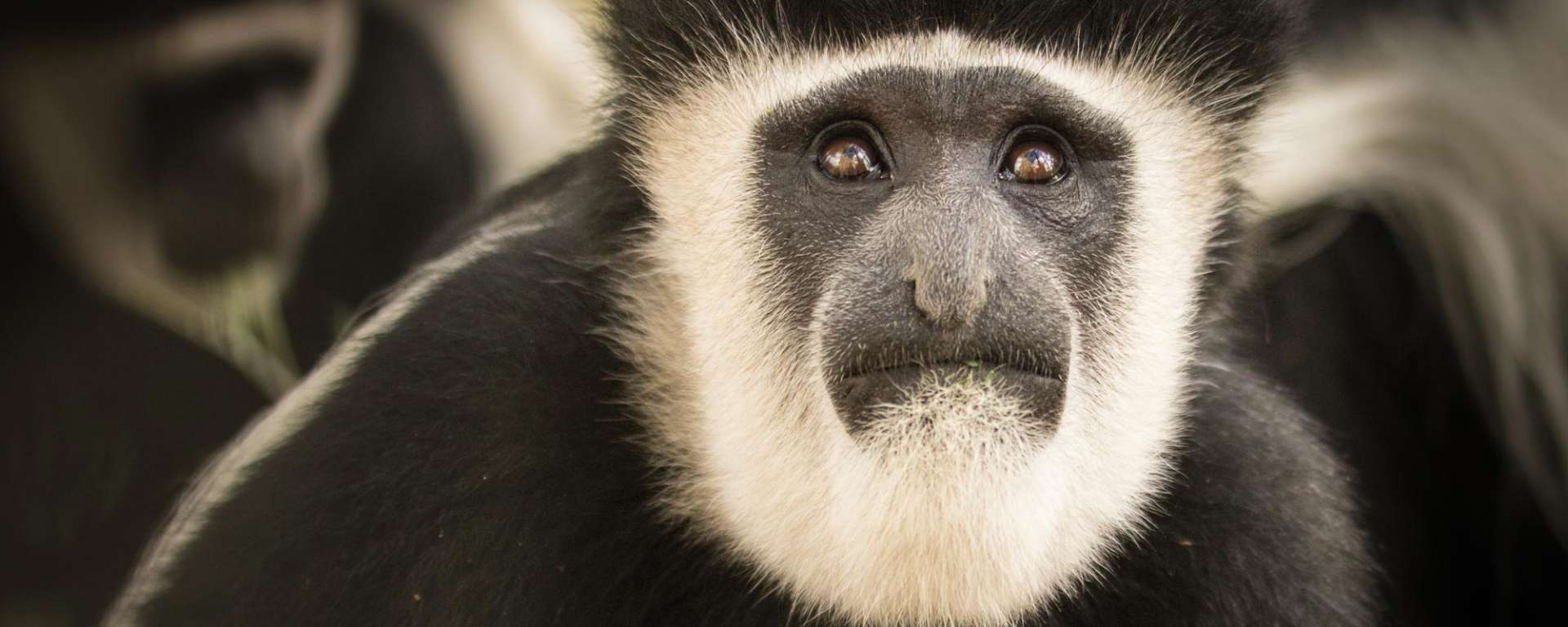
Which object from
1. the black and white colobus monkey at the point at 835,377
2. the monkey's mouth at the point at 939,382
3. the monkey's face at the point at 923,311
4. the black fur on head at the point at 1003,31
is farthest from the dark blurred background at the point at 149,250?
the monkey's mouth at the point at 939,382

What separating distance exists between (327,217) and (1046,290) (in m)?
3.18

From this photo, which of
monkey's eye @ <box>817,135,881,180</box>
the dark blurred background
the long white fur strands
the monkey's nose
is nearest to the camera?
the monkey's nose

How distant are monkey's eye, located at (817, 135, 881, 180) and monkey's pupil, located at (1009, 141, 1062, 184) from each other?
0.15m

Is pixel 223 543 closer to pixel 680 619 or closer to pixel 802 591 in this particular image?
pixel 680 619

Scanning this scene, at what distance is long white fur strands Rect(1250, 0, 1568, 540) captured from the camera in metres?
3.12

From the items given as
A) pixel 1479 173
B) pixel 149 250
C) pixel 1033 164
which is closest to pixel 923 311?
pixel 1033 164

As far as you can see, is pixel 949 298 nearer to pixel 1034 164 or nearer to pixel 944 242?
pixel 944 242

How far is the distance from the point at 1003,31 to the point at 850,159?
0.24 meters

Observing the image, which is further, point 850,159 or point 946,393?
point 850,159

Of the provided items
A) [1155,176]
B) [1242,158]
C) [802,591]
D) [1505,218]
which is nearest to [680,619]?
[802,591]

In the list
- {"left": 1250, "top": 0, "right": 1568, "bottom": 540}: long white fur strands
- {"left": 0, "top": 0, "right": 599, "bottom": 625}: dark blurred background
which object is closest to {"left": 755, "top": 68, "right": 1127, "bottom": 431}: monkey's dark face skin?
{"left": 1250, "top": 0, "right": 1568, "bottom": 540}: long white fur strands

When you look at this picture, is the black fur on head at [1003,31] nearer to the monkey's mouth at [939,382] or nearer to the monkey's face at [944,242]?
the monkey's face at [944,242]

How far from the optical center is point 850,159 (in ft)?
5.47

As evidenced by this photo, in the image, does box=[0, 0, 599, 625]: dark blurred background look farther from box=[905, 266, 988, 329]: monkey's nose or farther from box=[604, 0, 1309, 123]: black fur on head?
box=[905, 266, 988, 329]: monkey's nose
